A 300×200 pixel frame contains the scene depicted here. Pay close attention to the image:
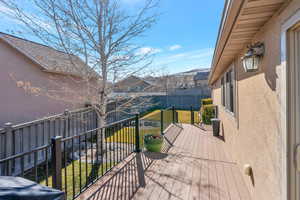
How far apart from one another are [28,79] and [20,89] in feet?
1.85

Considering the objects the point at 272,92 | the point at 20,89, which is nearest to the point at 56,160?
the point at 272,92

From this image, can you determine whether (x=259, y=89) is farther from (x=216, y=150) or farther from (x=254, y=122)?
(x=216, y=150)

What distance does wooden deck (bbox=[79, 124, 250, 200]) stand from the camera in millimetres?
2623

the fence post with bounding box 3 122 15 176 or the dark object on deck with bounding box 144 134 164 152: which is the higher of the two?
the fence post with bounding box 3 122 15 176

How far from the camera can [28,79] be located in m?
5.71

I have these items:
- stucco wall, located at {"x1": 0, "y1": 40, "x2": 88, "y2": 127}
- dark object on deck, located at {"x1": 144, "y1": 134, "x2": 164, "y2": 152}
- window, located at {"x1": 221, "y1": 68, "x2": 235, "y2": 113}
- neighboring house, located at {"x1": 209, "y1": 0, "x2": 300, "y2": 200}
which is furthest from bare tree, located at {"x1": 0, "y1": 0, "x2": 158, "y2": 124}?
neighboring house, located at {"x1": 209, "y1": 0, "x2": 300, "y2": 200}

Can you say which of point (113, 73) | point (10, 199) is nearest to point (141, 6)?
point (113, 73)

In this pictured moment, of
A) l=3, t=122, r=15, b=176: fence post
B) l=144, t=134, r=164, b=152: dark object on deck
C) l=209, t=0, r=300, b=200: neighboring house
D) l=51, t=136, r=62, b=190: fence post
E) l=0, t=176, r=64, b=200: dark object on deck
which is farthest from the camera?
l=144, t=134, r=164, b=152: dark object on deck

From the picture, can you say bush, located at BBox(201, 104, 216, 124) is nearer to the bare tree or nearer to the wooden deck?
the wooden deck

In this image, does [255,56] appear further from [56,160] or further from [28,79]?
[28,79]

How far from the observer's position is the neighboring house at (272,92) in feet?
4.52

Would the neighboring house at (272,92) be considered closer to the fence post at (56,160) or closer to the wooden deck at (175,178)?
the wooden deck at (175,178)

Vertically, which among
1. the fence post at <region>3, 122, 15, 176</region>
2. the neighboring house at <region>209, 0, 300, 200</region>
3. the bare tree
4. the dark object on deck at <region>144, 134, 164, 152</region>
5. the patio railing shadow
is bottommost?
the patio railing shadow

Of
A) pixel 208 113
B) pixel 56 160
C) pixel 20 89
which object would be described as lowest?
pixel 56 160
